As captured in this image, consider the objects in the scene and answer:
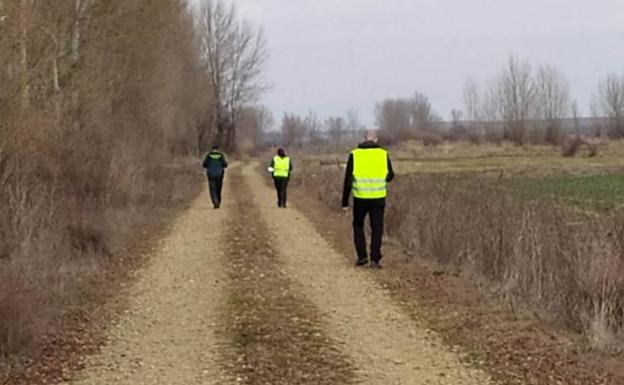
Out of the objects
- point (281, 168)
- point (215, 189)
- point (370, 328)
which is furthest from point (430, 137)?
point (370, 328)

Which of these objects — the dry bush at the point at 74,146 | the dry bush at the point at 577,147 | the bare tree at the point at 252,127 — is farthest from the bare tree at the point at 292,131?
the dry bush at the point at 74,146

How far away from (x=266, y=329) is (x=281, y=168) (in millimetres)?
18566

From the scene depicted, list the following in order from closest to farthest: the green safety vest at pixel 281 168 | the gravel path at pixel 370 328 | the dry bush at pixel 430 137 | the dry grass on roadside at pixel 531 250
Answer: the gravel path at pixel 370 328, the dry grass on roadside at pixel 531 250, the green safety vest at pixel 281 168, the dry bush at pixel 430 137

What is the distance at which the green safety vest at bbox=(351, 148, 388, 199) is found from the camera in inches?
556

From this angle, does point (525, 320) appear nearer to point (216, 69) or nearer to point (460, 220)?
point (460, 220)

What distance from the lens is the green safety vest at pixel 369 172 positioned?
14117mm

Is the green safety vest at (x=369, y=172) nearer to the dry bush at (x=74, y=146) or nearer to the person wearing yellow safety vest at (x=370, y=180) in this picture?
the person wearing yellow safety vest at (x=370, y=180)

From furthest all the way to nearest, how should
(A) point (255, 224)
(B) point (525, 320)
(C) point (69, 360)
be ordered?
(A) point (255, 224) → (B) point (525, 320) → (C) point (69, 360)

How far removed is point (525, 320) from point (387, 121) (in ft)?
452

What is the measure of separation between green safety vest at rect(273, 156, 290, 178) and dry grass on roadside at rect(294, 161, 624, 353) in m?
9.41

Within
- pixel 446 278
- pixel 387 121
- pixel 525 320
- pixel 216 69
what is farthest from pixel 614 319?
pixel 387 121

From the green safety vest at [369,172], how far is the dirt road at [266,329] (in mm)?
1220

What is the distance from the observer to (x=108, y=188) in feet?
79.4

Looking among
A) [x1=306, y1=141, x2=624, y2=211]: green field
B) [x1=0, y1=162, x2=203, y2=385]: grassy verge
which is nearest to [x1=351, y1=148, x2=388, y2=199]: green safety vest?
[x1=0, y1=162, x2=203, y2=385]: grassy verge
